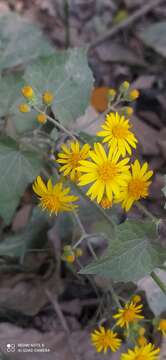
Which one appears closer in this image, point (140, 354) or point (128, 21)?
point (140, 354)

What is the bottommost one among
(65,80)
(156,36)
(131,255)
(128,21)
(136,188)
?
(131,255)

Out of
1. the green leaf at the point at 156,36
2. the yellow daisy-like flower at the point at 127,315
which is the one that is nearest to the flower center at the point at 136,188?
the yellow daisy-like flower at the point at 127,315

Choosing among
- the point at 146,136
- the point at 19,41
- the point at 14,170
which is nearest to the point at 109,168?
the point at 14,170

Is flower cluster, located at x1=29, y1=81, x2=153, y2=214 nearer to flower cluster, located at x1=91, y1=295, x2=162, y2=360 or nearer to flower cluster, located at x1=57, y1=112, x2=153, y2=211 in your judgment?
flower cluster, located at x1=57, y1=112, x2=153, y2=211

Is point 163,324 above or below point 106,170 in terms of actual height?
below

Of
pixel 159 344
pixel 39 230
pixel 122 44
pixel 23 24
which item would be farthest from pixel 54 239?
pixel 122 44

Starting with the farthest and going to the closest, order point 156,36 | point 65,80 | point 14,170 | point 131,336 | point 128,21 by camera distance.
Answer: point 128,21 < point 156,36 < point 65,80 < point 14,170 < point 131,336

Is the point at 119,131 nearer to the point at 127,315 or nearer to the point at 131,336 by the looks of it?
the point at 127,315
